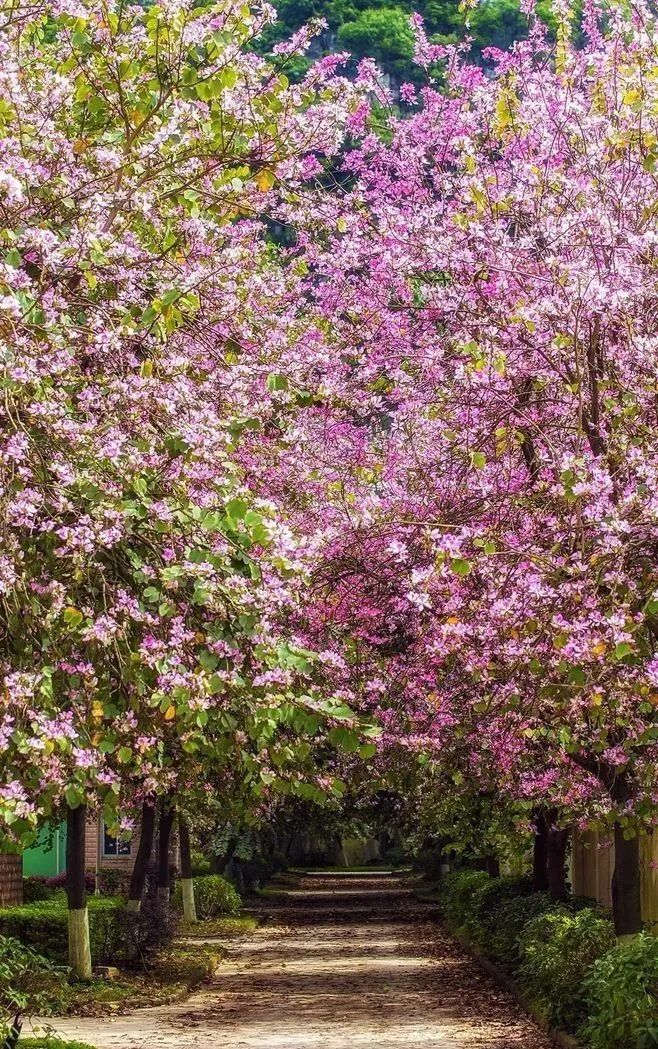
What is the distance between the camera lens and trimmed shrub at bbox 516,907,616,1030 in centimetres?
1548

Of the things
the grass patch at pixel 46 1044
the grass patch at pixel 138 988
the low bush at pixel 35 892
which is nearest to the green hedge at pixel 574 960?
the grass patch at pixel 46 1044

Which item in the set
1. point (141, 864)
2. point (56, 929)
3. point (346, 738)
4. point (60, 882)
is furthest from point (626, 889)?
point (60, 882)

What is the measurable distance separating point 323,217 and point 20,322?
460cm

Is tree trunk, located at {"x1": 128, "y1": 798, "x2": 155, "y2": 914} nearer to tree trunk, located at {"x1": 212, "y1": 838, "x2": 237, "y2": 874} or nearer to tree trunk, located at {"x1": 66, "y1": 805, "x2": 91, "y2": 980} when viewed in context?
tree trunk, located at {"x1": 66, "y1": 805, "x2": 91, "y2": 980}

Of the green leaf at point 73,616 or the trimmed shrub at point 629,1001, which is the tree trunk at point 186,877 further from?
the green leaf at point 73,616

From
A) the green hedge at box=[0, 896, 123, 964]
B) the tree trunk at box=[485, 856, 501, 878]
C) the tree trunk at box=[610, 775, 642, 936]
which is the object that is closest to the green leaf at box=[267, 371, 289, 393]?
the tree trunk at box=[610, 775, 642, 936]

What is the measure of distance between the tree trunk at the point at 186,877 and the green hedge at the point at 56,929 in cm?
921

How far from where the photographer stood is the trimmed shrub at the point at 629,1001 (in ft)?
37.5

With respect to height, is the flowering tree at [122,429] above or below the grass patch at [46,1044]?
above

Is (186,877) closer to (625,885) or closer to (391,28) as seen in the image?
(625,885)

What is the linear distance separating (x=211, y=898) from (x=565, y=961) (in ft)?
72.2

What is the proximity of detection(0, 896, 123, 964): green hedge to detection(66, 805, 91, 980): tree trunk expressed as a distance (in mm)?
1492

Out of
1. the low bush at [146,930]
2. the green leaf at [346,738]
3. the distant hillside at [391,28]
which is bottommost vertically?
the low bush at [146,930]

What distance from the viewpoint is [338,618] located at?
14438mm
